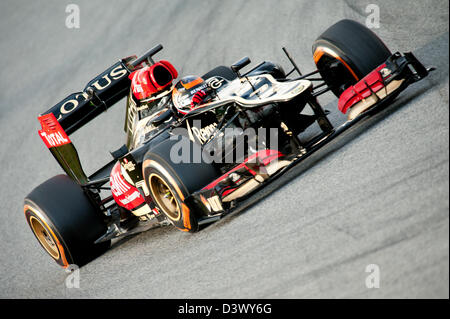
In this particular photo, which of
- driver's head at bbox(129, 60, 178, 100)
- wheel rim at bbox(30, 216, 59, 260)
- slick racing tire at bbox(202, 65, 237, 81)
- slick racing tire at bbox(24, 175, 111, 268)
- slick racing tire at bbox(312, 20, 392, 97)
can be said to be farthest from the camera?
slick racing tire at bbox(202, 65, 237, 81)

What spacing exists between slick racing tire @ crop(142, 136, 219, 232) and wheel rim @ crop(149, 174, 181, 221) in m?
0.01

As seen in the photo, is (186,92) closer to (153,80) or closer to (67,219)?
(153,80)

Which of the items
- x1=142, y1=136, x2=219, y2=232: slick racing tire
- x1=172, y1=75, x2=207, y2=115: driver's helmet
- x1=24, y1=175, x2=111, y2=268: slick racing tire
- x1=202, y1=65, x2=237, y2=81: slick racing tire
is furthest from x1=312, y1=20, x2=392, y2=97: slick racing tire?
x1=24, y1=175, x2=111, y2=268: slick racing tire

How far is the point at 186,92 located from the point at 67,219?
79.0 inches

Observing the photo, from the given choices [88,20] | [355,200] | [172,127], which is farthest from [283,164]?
[88,20]

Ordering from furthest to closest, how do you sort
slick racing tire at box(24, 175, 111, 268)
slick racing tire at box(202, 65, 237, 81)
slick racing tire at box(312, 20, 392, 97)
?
slick racing tire at box(202, 65, 237, 81)
slick racing tire at box(24, 175, 111, 268)
slick racing tire at box(312, 20, 392, 97)

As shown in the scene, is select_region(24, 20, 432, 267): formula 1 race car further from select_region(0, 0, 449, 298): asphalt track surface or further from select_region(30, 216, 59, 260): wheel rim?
select_region(0, 0, 449, 298): asphalt track surface

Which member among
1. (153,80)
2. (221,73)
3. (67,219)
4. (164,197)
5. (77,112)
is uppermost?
(77,112)

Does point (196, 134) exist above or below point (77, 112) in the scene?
below

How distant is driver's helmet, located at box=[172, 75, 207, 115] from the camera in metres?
6.27

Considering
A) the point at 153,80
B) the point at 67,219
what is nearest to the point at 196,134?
the point at 153,80

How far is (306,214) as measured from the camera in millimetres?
4492

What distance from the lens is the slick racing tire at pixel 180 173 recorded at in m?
5.24

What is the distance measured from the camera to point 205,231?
217 inches
